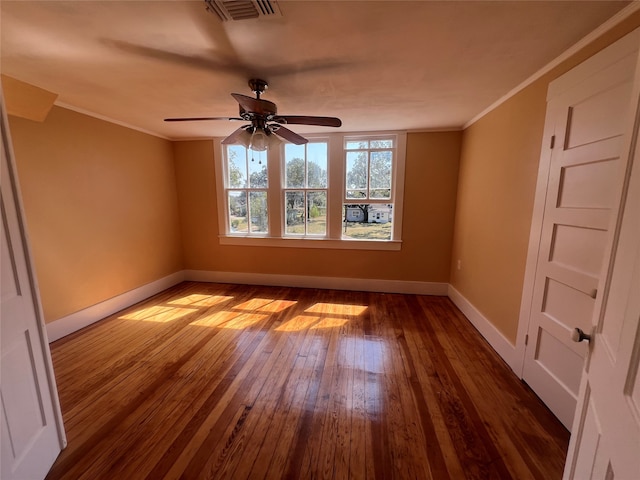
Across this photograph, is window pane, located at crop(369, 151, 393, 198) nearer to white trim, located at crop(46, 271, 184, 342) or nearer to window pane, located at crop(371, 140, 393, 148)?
window pane, located at crop(371, 140, 393, 148)

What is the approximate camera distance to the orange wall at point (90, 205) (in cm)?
244

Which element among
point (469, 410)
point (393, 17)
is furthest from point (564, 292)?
point (393, 17)

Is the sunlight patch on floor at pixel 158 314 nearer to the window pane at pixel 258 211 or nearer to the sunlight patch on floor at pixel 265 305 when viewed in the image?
the sunlight patch on floor at pixel 265 305

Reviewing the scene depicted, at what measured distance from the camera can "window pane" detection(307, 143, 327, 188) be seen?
12.8 feet

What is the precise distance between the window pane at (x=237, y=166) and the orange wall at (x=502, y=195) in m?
3.20

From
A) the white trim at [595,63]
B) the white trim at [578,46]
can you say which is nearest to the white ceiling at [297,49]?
the white trim at [578,46]

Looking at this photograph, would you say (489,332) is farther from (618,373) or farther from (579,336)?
(618,373)

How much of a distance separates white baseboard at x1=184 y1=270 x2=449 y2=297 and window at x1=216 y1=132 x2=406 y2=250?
54cm

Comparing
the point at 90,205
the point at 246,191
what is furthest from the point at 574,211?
the point at 90,205

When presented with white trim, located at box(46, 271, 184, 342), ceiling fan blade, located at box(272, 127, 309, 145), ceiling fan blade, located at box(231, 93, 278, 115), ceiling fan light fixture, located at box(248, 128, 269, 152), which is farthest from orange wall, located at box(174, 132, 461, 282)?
ceiling fan blade, located at box(231, 93, 278, 115)

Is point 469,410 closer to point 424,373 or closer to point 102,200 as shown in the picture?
point 424,373

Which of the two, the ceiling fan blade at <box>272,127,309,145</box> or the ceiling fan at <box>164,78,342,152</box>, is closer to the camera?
the ceiling fan at <box>164,78,342,152</box>

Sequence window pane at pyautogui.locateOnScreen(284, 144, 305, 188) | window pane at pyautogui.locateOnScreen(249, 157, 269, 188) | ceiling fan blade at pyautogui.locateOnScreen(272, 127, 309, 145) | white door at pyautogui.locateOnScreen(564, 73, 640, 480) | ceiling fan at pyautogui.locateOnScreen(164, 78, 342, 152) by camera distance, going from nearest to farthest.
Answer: white door at pyautogui.locateOnScreen(564, 73, 640, 480) → ceiling fan at pyautogui.locateOnScreen(164, 78, 342, 152) → ceiling fan blade at pyautogui.locateOnScreen(272, 127, 309, 145) → window pane at pyautogui.locateOnScreen(284, 144, 305, 188) → window pane at pyautogui.locateOnScreen(249, 157, 269, 188)

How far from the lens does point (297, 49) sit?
1.64 m
